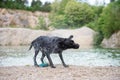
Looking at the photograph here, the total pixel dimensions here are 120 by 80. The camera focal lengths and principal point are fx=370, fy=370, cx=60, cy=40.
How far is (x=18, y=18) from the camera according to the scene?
180 feet

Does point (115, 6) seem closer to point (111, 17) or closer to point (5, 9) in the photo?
point (111, 17)

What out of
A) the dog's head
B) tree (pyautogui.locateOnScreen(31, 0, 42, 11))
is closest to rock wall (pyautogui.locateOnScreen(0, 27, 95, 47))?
tree (pyautogui.locateOnScreen(31, 0, 42, 11))

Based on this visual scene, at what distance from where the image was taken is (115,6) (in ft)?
111

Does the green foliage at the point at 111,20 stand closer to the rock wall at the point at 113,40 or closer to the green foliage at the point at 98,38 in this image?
the rock wall at the point at 113,40

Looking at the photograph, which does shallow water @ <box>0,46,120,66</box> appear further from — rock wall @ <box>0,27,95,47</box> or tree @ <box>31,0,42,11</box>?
tree @ <box>31,0,42,11</box>

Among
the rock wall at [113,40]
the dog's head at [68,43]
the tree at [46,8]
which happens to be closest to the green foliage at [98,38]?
the rock wall at [113,40]

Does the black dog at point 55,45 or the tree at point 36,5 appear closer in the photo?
the black dog at point 55,45

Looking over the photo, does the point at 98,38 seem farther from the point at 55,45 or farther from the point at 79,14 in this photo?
the point at 55,45

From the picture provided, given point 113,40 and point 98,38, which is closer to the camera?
point 113,40

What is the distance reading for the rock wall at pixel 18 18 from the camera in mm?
52281

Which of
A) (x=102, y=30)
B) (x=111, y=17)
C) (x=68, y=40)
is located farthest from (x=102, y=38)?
(x=68, y=40)

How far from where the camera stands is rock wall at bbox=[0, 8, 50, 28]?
5228 cm

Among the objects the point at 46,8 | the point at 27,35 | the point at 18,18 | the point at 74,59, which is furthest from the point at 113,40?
the point at 46,8

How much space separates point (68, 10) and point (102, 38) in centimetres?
1495
